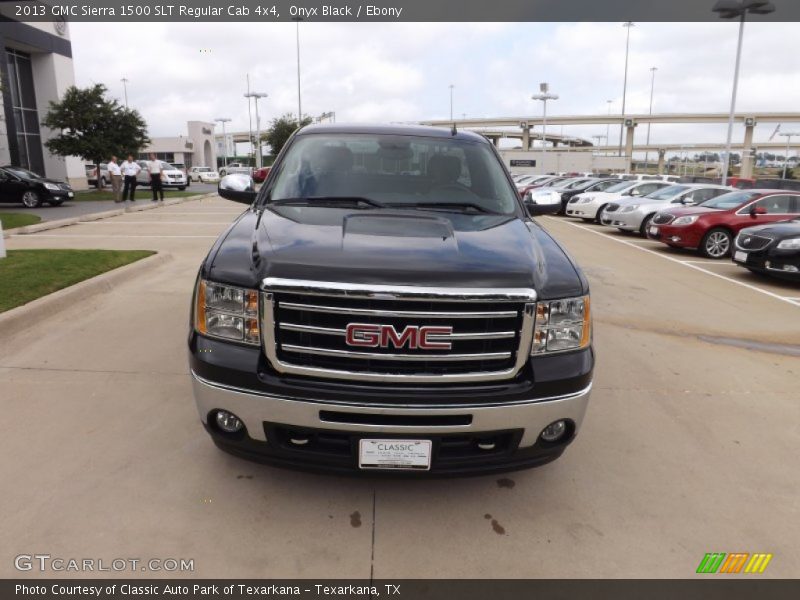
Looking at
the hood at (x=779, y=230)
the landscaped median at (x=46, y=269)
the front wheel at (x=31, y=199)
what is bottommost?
the landscaped median at (x=46, y=269)

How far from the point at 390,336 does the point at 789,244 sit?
28.9 ft

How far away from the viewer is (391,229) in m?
3.05

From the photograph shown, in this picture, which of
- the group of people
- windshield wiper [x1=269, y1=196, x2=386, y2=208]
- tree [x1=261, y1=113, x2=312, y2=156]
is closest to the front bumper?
windshield wiper [x1=269, y1=196, x2=386, y2=208]

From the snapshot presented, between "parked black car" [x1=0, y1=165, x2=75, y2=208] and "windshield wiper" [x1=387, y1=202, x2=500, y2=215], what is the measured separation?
63.7 feet

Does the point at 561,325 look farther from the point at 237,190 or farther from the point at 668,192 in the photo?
the point at 668,192

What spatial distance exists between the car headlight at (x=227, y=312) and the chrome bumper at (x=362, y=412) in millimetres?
233

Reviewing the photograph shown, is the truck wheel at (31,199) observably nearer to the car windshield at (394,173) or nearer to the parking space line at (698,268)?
the parking space line at (698,268)

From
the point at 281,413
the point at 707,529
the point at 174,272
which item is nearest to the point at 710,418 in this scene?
the point at 707,529

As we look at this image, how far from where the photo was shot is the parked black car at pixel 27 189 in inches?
748

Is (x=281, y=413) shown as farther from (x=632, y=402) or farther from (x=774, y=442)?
(x=774, y=442)

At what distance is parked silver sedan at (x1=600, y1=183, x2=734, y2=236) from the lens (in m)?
15.2
